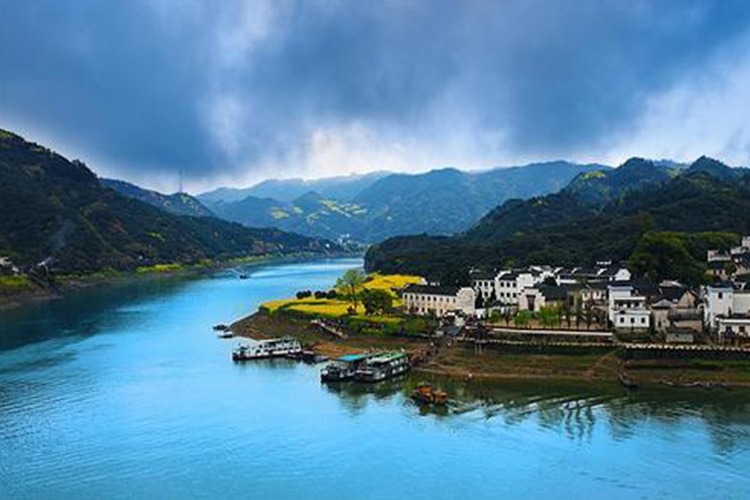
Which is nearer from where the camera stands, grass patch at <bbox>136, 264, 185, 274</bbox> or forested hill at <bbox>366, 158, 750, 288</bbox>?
forested hill at <bbox>366, 158, 750, 288</bbox>

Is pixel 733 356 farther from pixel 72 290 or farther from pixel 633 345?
pixel 72 290

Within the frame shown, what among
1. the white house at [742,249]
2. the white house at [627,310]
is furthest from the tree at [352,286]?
the white house at [742,249]

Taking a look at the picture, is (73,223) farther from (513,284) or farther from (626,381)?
(626,381)

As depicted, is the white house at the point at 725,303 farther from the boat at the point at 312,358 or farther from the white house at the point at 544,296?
the boat at the point at 312,358

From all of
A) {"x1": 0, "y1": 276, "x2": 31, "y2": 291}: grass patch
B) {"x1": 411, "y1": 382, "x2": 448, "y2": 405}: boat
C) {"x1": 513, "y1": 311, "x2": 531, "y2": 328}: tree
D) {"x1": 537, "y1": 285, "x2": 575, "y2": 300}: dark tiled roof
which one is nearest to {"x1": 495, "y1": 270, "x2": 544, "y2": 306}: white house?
{"x1": 537, "y1": 285, "x2": 575, "y2": 300}: dark tiled roof

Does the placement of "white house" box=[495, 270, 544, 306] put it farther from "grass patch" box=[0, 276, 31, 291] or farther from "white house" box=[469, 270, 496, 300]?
"grass patch" box=[0, 276, 31, 291]

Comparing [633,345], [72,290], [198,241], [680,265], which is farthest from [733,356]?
[198,241]
